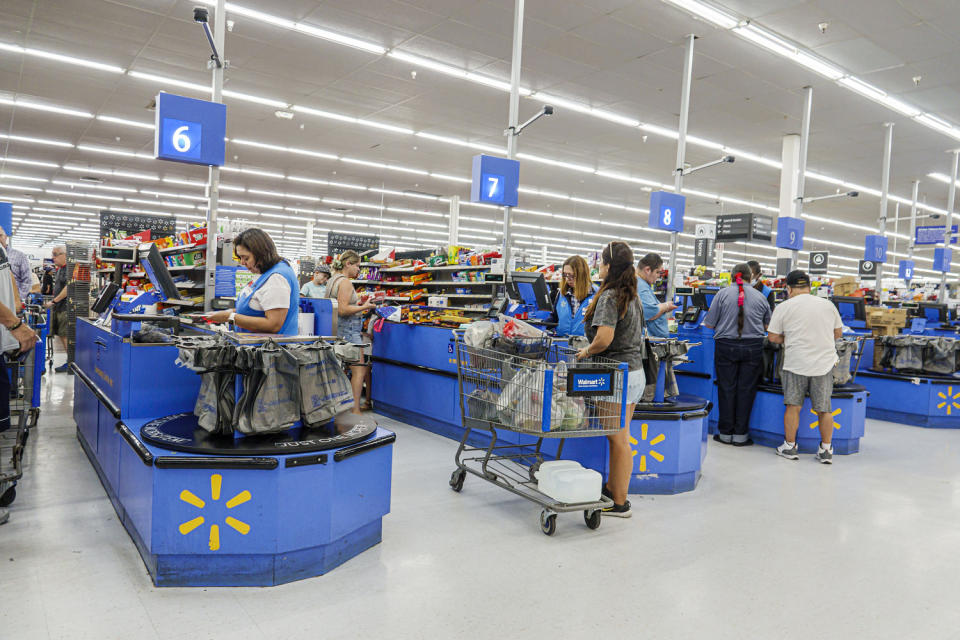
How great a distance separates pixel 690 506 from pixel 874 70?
24.1 ft

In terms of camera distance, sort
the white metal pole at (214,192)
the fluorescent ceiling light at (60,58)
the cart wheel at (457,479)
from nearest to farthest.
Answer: the cart wheel at (457,479), the white metal pole at (214,192), the fluorescent ceiling light at (60,58)

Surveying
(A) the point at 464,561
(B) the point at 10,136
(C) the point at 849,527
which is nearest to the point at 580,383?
(A) the point at 464,561

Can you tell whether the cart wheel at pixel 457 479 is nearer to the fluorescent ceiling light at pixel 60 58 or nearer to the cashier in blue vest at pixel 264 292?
the cashier in blue vest at pixel 264 292

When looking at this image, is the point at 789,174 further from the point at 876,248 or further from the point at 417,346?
the point at 417,346

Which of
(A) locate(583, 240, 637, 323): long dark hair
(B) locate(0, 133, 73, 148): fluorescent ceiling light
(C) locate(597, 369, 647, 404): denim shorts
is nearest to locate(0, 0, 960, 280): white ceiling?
(B) locate(0, 133, 73, 148): fluorescent ceiling light

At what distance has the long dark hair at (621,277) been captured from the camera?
10.7 ft

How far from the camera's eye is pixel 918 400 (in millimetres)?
6656

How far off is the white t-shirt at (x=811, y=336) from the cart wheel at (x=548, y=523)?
9.35 ft

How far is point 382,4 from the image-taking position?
21.4 feet

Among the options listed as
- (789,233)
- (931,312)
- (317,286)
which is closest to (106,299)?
(317,286)

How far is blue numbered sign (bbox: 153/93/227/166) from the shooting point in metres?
3.82

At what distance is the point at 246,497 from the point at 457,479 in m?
1.59

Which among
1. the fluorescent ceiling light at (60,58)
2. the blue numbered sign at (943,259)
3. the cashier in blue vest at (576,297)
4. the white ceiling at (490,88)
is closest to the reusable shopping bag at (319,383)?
the cashier in blue vest at (576,297)

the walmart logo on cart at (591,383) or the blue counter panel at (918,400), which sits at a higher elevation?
the walmart logo on cart at (591,383)
